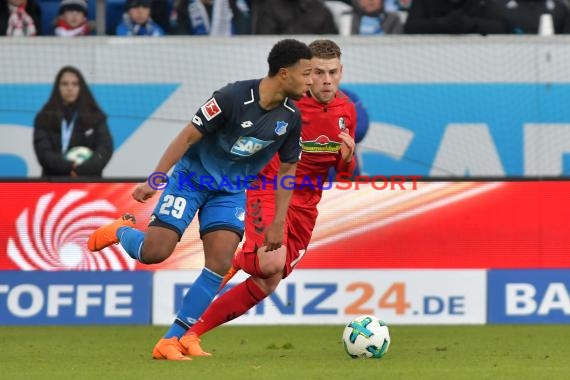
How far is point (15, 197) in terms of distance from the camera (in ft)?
35.1

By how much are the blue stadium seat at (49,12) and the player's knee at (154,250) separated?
6710mm

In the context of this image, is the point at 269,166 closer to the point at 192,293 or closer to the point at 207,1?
the point at 192,293

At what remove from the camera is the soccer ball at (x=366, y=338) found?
25.2 ft

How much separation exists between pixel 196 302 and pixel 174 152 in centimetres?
101

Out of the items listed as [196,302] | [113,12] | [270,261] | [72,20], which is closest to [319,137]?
[270,261]

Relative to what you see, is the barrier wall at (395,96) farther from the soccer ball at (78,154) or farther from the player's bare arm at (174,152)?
the player's bare arm at (174,152)

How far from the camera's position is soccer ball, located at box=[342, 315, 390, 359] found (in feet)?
25.2

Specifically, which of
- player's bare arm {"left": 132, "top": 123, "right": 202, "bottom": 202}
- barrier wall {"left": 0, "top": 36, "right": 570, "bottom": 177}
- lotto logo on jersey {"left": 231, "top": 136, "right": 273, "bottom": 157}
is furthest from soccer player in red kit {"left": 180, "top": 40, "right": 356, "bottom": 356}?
barrier wall {"left": 0, "top": 36, "right": 570, "bottom": 177}

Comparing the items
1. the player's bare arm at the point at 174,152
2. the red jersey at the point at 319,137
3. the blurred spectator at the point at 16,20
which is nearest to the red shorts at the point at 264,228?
the red jersey at the point at 319,137

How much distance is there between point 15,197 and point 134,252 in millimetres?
3308

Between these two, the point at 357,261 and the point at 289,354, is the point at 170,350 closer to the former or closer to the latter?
the point at 289,354

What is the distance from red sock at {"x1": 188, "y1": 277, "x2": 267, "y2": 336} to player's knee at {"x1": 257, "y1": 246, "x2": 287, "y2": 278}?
0.52 feet

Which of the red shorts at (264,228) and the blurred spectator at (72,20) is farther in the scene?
the blurred spectator at (72,20)

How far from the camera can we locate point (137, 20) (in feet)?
44.5
